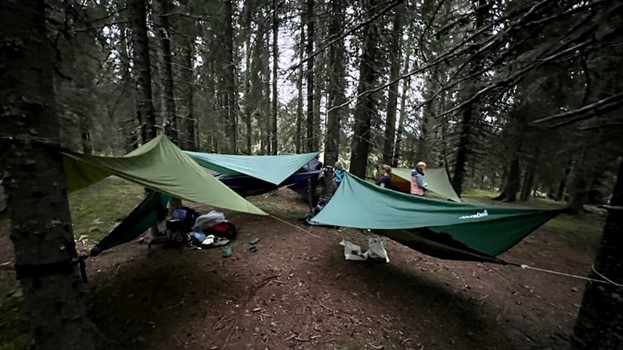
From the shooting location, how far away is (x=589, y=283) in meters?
1.78

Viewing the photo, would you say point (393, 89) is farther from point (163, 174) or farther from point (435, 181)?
point (163, 174)

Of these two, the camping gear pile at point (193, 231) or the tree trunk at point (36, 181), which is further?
the camping gear pile at point (193, 231)

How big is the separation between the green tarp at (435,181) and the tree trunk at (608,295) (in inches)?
136

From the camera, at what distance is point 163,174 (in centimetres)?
219

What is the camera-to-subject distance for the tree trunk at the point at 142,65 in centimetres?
304

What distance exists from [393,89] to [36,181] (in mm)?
6089

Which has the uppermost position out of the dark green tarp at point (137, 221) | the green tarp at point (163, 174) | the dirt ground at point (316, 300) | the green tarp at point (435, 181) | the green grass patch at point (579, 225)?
the green tarp at point (163, 174)

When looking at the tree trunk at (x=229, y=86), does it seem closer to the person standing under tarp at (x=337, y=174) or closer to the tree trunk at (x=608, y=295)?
the person standing under tarp at (x=337, y=174)

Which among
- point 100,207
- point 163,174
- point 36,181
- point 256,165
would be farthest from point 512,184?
point 100,207

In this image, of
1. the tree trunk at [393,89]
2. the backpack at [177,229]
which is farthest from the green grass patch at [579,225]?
the backpack at [177,229]

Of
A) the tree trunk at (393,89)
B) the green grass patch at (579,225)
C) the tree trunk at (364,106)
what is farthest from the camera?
the green grass patch at (579,225)

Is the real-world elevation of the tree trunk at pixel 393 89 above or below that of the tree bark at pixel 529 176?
above

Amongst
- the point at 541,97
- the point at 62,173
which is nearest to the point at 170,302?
the point at 62,173

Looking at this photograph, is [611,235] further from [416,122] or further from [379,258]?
[416,122]
